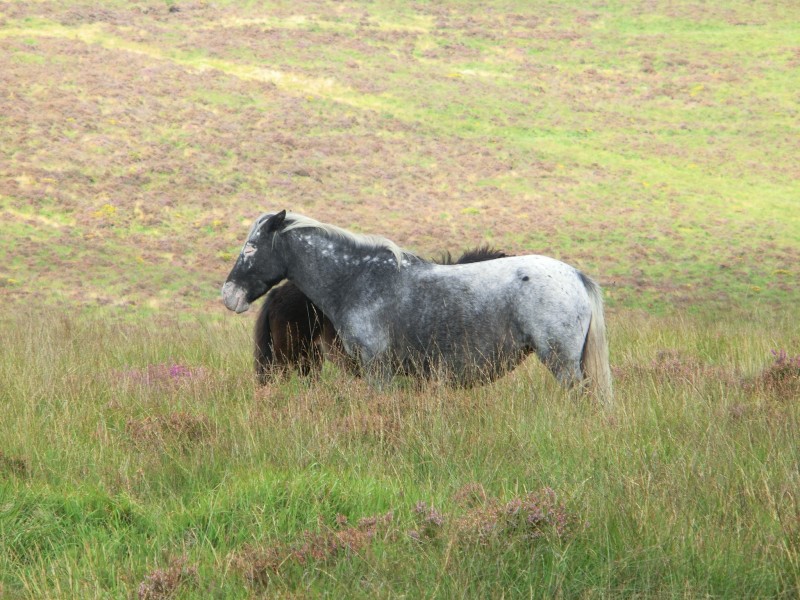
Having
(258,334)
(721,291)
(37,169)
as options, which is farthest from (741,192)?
(258,334)

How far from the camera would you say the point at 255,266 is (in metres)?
7.28

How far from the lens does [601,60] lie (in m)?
54.9

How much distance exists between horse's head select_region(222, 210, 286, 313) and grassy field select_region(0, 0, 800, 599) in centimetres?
86

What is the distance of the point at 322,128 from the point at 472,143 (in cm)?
787

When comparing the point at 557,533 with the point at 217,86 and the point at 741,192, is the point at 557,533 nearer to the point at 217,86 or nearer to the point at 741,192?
the point at 741,192

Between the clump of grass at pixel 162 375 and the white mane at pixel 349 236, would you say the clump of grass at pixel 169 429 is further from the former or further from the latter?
the white mane at pixel 349 236

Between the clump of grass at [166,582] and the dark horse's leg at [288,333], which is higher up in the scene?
the clump of grass at [166,582]

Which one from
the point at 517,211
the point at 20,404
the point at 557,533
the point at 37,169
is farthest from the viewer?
the point at 517,211

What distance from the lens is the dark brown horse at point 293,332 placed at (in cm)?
777

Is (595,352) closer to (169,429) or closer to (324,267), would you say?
(324,267)

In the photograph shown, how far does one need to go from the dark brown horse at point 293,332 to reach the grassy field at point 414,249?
548mm

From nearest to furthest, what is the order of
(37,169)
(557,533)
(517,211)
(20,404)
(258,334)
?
1. (557,533)
2. (20,404)
3. (258,334)
4. (37,169)
5. (517,211)

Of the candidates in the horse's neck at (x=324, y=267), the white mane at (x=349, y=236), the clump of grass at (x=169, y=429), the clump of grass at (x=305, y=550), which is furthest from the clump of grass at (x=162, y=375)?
the clump of grass at (x=305, y=550)

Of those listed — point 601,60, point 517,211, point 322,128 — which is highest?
point 601,60
